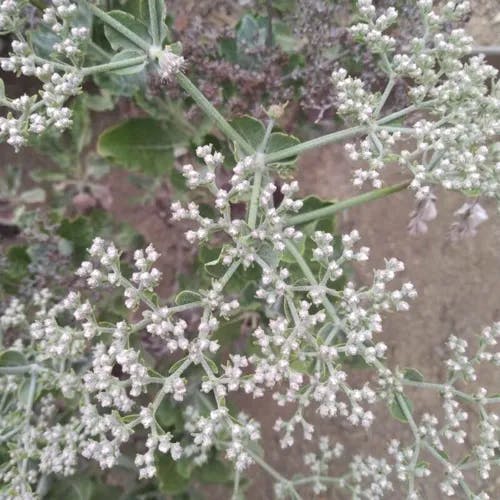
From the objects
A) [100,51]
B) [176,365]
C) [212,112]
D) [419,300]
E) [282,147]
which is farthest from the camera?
[419,300]

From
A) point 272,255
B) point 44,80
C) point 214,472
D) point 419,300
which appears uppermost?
point 44,80

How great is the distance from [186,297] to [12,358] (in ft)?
3.14

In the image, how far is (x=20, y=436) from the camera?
2.30 m

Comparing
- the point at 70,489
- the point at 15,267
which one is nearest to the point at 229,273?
the point at 15,267

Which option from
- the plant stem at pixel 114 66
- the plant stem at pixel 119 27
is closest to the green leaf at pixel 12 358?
the plant stem at pixel 114 66

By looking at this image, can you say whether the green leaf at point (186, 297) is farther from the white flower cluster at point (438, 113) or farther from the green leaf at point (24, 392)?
the green leaf at point (24, 392)

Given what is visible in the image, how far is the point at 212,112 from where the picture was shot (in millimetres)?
1930

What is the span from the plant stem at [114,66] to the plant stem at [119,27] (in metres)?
0.04

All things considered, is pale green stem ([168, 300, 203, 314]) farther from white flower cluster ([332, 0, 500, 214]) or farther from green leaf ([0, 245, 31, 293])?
green leaf ([0, 245, 31, 293])

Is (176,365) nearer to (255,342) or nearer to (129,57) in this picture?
(255,342)

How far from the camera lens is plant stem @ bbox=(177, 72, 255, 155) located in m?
1.85

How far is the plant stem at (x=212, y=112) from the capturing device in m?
1.85

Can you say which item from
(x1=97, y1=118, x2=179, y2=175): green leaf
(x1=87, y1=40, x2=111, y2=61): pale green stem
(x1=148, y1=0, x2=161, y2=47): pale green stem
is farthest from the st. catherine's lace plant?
(x1=97, y1=118, x2=179, y2=175): green leaf

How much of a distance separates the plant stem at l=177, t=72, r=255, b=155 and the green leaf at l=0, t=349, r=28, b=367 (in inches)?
44.8
